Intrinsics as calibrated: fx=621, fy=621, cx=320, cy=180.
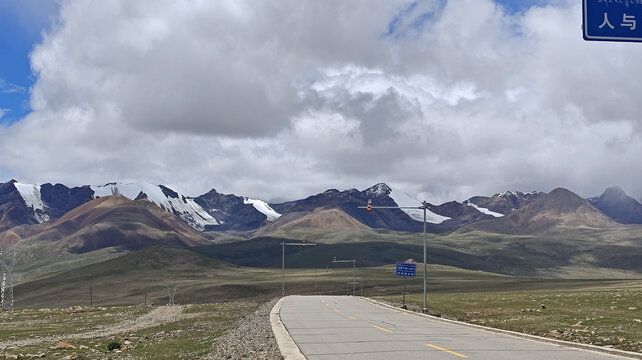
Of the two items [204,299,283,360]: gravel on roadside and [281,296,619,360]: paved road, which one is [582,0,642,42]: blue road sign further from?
[204,299,283,360]: gravel on roadside

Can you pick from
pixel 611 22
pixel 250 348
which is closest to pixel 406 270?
pixel 250 348

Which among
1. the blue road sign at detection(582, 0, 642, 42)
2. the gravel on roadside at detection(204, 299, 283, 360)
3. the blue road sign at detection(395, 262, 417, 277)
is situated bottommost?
the gravel on roadside at detection(204, 299, 283, 360)

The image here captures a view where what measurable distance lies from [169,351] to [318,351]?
10.6 meters

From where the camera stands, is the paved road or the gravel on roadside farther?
the gravel on roadside

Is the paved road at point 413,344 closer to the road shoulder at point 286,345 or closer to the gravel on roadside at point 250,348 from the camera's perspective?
the road shoulder at point 286,345

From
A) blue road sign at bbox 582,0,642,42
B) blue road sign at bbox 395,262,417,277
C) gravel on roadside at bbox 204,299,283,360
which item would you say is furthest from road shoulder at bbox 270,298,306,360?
blue road sign at bbox 395,262,417,277

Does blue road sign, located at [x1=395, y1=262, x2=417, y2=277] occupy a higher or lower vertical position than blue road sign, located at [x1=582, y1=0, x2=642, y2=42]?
lower

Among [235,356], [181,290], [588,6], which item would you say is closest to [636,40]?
[588,6]

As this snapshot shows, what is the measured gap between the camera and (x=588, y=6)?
45.3ft

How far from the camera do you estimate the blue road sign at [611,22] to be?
1373 centimetres

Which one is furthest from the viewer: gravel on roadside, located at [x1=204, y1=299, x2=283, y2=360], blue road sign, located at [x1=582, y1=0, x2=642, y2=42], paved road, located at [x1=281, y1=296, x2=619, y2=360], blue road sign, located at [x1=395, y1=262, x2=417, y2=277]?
blue road sign, located at [x1=395, y1=262, x2=417, y2=277]

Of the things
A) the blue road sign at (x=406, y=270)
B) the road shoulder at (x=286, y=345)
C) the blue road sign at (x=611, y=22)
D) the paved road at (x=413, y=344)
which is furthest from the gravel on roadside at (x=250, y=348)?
the blue road sign at (x=406, y=270)

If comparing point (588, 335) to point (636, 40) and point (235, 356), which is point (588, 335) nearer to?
point (235, 356)

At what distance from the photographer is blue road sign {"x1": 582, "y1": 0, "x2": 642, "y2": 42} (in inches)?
541
